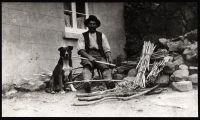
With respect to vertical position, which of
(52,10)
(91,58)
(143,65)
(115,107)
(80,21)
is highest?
(52,10)

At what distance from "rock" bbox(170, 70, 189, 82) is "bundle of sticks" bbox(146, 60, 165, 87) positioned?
1.05 feet

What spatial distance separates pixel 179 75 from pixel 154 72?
515mm

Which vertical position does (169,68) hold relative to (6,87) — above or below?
above

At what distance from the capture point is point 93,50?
19.7 feet

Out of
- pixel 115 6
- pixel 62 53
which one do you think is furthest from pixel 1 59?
pixel 115 6

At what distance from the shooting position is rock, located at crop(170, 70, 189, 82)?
222 inches

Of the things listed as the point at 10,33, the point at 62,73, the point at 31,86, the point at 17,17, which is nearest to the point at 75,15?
the point at 17,17

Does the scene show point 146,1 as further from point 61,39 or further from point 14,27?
point 14,27

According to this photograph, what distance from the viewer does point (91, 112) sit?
14.2 feet

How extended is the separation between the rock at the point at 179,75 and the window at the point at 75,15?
3.35 meters

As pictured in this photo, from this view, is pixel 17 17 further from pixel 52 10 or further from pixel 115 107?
pixel 115 107

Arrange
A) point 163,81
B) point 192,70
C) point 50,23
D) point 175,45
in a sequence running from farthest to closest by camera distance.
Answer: point 50,23 < point 175,45 < point 192,70 < point 163,81

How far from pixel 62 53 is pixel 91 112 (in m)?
2.36

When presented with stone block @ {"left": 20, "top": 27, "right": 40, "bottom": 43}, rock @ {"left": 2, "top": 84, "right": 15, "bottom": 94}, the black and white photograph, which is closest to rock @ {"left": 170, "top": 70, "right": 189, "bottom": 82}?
the black and white photograph
